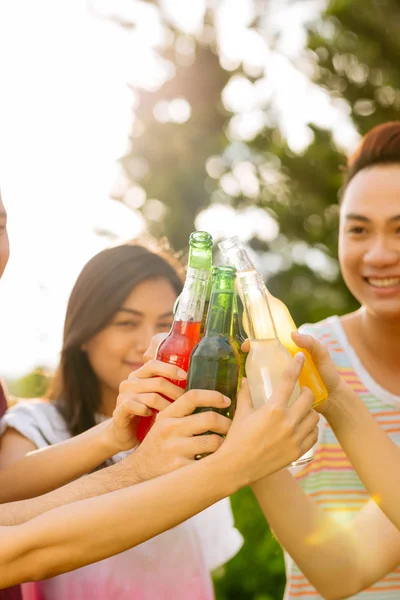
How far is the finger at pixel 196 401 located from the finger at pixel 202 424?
0.02 metres

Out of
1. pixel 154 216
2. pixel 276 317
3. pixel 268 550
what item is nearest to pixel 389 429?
pixel 276 317

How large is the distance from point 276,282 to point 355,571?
28.8ft

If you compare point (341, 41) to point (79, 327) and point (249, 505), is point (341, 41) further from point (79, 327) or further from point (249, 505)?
point (79, 327)

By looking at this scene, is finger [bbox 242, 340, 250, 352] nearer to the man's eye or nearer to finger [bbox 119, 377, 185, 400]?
finger [bbox 119, 377, 185, 400]

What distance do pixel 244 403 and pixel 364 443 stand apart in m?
0.59

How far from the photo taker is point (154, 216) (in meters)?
11.9

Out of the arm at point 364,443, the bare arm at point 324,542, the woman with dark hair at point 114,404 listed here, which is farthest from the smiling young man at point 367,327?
the arm at point 364,443

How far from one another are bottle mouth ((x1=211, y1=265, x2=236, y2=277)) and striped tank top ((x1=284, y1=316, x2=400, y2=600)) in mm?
1029

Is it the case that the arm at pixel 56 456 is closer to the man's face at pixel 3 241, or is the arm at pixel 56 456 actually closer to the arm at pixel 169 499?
the arm at pixel 169 499

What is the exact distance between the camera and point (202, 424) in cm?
149

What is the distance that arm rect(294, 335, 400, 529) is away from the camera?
193cm

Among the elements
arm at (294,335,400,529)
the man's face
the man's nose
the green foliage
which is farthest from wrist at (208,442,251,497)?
the green foliage

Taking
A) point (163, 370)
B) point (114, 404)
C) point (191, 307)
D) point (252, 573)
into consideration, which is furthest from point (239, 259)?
point (252, 573)

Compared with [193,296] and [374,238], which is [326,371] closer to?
[193,296]
